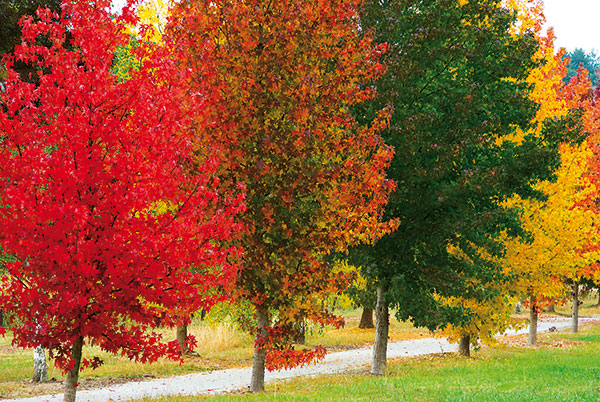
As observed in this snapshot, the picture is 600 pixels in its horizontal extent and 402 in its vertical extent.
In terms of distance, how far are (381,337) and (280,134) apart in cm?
809

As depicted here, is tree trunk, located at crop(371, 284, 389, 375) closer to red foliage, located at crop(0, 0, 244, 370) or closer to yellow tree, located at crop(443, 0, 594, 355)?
yellow tree, located at crop(443, 0, 594, 355)

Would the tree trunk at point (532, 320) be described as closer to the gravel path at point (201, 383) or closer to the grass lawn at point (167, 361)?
the grass lawn at point (167, 361)

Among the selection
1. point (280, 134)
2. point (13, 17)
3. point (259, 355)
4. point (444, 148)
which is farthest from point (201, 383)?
point (13, 17)

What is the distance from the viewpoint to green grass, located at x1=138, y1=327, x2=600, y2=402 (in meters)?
11.3

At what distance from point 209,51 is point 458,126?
7470mm

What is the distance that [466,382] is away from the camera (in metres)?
14.1

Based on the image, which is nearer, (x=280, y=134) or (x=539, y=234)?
(x=280, y=134)

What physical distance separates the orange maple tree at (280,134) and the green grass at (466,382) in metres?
1.27

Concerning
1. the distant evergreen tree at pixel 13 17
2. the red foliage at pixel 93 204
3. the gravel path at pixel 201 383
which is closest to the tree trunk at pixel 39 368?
the gravel path at pixel 201 383

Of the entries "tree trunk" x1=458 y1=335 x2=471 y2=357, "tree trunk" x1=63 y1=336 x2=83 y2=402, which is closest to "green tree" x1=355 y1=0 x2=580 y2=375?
"tree trunk" x1=458 y1=335 x2=471 y2=357

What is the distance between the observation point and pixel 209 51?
11.8m

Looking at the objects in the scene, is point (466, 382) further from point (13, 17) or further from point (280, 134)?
point (13, 17)

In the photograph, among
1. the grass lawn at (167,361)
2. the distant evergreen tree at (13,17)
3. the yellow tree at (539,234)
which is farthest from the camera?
the yellow tree at (539,234)

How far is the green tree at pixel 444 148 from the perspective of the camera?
15.7 m
